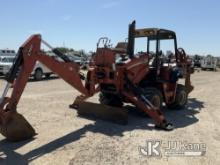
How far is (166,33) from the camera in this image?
35.6 ft

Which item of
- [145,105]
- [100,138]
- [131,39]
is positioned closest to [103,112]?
[145,105]

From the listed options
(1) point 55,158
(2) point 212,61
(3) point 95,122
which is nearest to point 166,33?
(3) point 95,122

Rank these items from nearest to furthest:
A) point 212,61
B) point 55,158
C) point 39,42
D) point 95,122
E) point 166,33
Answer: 1. point 55,158
2. point 39,42
3. point 95,122
4. point 166,33
5. point 212,61

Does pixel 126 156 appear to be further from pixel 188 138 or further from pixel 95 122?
pixel 95 122

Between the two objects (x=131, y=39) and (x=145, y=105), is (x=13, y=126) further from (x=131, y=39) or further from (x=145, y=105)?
(x=131, y=39)

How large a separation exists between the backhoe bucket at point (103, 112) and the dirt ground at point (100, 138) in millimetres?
236

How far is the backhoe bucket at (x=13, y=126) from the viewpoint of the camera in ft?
22.9

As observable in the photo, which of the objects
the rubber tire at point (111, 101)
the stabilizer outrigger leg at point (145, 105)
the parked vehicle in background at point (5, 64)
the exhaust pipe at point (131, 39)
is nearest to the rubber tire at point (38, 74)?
the parked vehicle in background at point (5, 64)

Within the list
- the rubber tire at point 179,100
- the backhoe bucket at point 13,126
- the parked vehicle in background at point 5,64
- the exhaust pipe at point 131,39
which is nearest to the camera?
the backhoe bucket at point 13,126

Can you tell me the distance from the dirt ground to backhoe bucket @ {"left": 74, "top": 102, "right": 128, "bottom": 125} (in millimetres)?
236

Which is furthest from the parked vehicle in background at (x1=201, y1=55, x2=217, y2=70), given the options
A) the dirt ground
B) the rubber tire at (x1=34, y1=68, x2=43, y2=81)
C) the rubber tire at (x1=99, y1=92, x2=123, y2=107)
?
the rubber tire at (x1=99, y1=92, x2=123, y2=107)

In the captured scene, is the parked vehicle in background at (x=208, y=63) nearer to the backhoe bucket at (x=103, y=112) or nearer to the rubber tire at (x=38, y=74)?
the rubber tire at (x=38, y=74)

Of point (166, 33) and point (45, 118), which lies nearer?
point (45, 118)

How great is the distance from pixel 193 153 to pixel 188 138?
3.55ft
